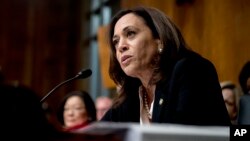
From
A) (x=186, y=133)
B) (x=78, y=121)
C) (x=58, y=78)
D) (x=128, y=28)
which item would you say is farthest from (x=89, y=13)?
(x=186, y=133)

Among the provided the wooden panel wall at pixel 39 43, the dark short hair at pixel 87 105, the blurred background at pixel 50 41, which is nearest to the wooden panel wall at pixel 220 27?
the dark short hair at pixel 87 105

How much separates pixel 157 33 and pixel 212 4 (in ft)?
2.53

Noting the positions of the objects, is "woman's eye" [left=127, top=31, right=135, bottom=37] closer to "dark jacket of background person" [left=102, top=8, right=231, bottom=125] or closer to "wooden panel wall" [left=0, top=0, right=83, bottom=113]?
"dark jacket of background person" [left=102, top=8, right=231, bottom=125]

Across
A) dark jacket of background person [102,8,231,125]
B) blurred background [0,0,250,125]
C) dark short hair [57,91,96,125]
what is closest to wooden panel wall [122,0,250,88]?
dark short hair [57,91,96,125]

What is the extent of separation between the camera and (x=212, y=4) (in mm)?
2180

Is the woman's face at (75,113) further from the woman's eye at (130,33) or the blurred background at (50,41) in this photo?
the blurred background at (50,41)

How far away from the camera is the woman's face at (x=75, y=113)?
2.36 m

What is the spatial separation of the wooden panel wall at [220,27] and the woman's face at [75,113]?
0.62m

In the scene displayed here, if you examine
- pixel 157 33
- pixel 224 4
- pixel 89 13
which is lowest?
pixel 157 33

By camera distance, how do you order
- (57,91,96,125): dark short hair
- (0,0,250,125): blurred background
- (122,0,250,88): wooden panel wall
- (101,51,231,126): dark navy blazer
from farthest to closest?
(0,0,250,125): blurred background
(57,91,96,125): dark short hair
(122,0,250,88): wooden panel wall
(101,51,231,126): dark navy blazer

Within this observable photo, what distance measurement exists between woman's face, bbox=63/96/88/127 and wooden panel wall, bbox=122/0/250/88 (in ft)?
2.03

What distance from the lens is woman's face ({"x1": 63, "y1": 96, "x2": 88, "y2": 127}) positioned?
2.36 metres

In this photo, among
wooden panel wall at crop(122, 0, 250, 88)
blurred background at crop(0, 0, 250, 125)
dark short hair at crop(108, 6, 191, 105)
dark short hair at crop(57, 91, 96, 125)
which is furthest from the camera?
blurred background at crop(0, 0, 250, 125)

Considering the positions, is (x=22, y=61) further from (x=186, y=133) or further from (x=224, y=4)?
(x=186, y=133)
